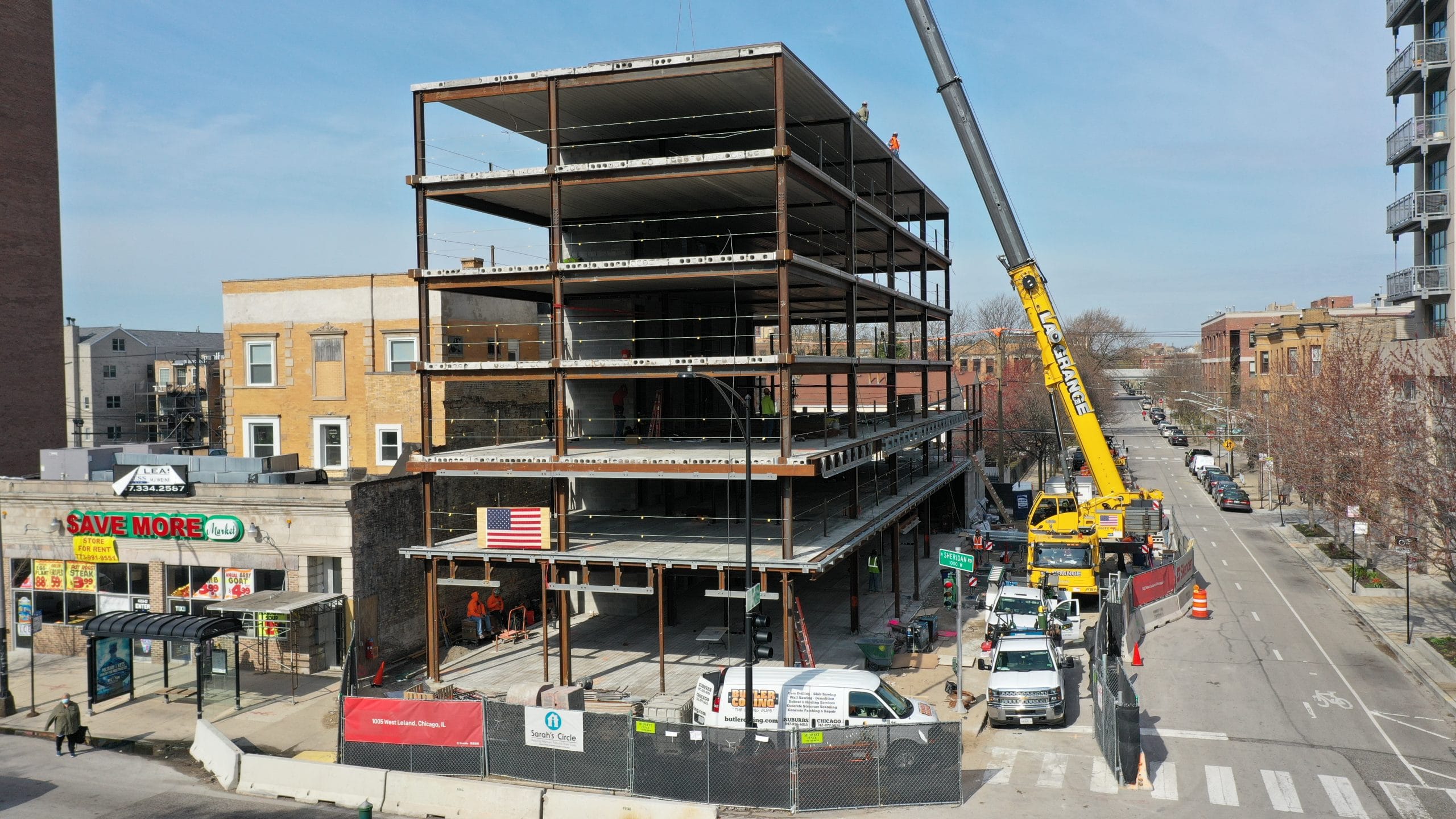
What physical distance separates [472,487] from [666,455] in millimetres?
8483

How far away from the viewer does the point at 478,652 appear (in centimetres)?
2822

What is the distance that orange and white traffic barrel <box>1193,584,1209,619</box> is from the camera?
103 feet

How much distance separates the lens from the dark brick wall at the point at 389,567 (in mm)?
26578

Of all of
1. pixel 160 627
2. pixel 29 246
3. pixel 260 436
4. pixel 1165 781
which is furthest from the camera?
pixel 29 246

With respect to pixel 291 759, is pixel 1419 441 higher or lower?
higher

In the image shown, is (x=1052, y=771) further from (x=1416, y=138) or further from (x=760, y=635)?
(x=1416, y=138)

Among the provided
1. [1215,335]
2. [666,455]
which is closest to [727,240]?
[666,455]

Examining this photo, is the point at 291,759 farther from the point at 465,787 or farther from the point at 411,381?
the point at 411,381

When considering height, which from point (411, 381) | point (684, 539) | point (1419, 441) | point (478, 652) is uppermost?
point (411, 381)

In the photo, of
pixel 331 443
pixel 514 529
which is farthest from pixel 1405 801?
pixel 331 443

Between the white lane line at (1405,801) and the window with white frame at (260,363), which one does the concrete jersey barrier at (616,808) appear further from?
the window with white frame at (260,363)

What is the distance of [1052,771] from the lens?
721 inches

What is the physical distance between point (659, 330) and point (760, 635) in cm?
1745

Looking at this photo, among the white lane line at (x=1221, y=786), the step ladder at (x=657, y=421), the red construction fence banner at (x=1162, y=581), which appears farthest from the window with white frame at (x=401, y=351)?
the white lane line at (x=1221, y=786)
